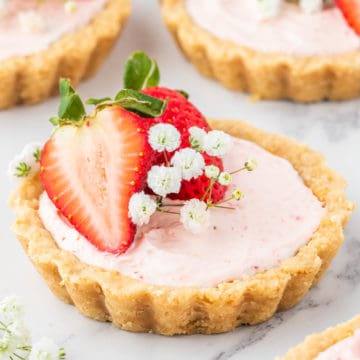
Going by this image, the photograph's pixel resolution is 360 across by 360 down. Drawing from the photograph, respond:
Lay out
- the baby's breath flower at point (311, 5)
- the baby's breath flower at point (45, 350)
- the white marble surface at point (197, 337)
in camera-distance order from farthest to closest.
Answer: the baby's breath flower at point (311, 5)
the white marble surface at point (197, 337)
the baby's breath flower at point (45, 350)

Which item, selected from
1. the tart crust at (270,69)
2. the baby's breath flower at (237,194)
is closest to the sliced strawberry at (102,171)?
the baby's breath flower at (237,194)

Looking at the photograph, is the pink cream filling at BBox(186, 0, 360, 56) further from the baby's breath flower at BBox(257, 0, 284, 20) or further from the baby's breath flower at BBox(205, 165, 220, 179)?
the baby's breath flower at BBox(205, 165, 220, 179)

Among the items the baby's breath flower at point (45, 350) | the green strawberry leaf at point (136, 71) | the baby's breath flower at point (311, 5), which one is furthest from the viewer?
the baby's breath flower at point (311, 5)

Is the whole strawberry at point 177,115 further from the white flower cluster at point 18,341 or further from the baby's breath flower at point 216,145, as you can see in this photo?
the white flower cluster at point 18,341

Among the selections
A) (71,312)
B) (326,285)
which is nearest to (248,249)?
(326,285)

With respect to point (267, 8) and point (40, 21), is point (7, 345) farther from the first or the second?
point (267, 8)

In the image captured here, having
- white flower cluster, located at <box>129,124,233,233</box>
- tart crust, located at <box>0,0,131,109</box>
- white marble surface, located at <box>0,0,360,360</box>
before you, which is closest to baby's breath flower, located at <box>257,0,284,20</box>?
white marble surface, located at <box>0,0,360,360</box>

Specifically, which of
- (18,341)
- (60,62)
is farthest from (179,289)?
(60,62)
